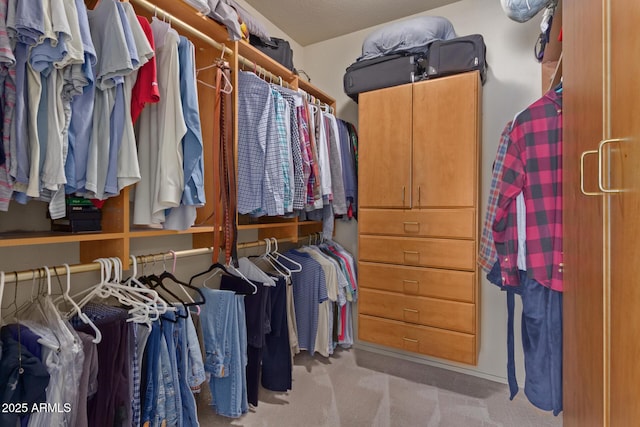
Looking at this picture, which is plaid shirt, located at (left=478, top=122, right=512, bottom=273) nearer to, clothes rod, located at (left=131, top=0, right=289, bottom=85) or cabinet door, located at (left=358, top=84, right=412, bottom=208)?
cabinet door, located at (left=358, top=84, right=412, bottom=208)

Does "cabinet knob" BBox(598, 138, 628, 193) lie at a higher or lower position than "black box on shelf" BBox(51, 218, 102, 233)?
higher

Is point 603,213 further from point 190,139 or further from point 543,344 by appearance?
point 190,139

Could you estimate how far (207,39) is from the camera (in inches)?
62.2

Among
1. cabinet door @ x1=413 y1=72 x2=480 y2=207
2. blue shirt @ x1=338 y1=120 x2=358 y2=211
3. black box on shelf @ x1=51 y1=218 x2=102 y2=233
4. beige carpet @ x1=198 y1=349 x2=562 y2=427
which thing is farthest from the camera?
blue shirt @ x1=338 y1=120 x2=358 y2=211

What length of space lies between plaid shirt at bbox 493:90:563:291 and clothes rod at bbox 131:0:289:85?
1443mm

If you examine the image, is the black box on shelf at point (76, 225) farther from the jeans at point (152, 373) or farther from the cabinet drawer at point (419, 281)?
the cabinet drawer at point (419, 281)

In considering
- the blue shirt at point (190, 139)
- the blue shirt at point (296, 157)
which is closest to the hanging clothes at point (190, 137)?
the blue shirt at point (190, 139)

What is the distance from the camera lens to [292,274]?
216 centimetres

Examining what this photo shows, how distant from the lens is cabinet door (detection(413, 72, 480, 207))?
1.91 meters

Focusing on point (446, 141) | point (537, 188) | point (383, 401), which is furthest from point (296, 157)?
point (383, 401)

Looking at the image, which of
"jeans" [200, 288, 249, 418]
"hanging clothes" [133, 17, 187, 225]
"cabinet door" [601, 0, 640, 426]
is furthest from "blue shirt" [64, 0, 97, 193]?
"cabinet door" [601, 0, 640, 426]

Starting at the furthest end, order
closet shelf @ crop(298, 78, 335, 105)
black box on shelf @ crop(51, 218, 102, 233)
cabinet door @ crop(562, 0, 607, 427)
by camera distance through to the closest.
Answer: closet shelf @ crop(298, 78, 335, 105)
black box on shelf @ crop(51, 218, 102, 233)
cabinet door @ crop(562, 0, 607, 427)

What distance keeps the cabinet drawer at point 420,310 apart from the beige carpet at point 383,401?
0.42 meters

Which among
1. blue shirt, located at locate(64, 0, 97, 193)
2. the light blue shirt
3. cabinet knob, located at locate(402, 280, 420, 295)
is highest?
the light blue shirt
